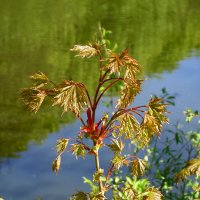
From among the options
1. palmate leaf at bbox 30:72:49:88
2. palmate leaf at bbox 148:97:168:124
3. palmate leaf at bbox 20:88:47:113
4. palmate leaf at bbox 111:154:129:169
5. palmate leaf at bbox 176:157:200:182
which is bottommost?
palmate leaf at bbox 176:157:200:182

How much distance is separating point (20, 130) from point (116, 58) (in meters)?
7.89

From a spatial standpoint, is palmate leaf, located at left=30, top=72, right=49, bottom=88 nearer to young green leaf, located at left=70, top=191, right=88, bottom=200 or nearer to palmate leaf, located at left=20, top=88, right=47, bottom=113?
palmate leaf, located at left=20, top=88, right=47, bottom=113

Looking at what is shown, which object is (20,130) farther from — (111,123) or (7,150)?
(111,123)

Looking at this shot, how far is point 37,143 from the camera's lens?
8.23 m

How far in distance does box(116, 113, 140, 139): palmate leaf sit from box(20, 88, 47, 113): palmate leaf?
0.72 feet

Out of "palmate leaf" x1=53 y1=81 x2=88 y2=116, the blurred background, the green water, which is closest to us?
"palmate leaf" x1=53 y1=81 x2=88 y2=116

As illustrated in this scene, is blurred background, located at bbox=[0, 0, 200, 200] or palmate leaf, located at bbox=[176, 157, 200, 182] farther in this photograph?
blurred background, located at bbox=[0, 0, 200, 200]

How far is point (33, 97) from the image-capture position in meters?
1.63

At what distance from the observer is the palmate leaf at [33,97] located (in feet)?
5.25

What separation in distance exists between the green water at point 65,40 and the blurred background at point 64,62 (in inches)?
0.8

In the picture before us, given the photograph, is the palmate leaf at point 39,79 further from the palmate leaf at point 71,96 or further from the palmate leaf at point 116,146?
the palmate leaf at point 116,146

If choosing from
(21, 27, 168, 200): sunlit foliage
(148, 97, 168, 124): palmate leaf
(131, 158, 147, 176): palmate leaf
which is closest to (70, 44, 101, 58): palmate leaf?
(21, 27, 168, 200): sunlit foliage

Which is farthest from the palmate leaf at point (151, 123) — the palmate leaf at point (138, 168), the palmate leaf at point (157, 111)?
the palmate leaf at point (138, 168)

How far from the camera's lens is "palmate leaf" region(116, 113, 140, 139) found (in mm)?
1570
